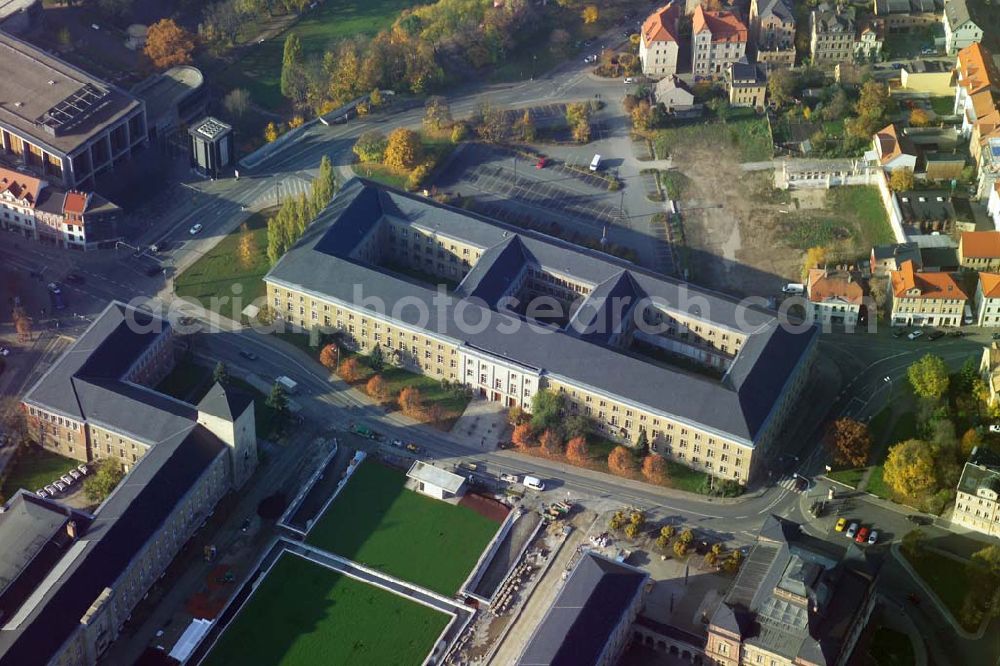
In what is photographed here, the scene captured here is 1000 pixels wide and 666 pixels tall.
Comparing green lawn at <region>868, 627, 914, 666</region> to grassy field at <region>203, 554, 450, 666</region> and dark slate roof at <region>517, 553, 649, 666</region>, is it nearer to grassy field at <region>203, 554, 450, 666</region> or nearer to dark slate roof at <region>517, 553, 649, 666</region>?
dark slate roof at <region>517, 553, 649, 666</region>

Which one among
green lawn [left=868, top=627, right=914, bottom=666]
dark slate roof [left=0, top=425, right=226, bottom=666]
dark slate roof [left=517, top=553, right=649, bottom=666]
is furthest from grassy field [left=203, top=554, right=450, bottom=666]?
green lawn [left=868, top=627, right=914, bottom=666]

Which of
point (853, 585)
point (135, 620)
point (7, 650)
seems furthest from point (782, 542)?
point (7, 650)

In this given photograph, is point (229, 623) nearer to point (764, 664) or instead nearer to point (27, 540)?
point (27, 540)

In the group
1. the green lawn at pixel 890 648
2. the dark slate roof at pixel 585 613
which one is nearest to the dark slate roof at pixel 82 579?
the dark slate roof at pixel 585 613

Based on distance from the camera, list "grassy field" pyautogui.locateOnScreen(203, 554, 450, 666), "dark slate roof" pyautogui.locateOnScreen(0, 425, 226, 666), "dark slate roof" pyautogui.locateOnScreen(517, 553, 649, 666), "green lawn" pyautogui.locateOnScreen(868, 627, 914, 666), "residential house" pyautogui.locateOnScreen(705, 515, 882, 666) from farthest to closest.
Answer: "grassy field" pyautogui.locateOnScreen(203, 554, 450, 666)
"green lawn" pyautogui.locateOnScreen(868, 627, 914, 666)
"dark slate roof" pyautogui.locateOnScreen(517, 553, 649, 666)
"residential house" pyautogui.locateOnScreen(705, 515, 882, 666)
"dark slate roof" pyautogui.locateOnScreen(0, 425, 226, 666)

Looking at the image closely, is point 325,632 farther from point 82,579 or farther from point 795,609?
point 795,609
